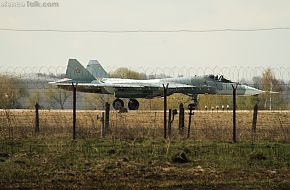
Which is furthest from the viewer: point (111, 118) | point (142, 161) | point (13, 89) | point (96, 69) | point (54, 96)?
point (54, 96)

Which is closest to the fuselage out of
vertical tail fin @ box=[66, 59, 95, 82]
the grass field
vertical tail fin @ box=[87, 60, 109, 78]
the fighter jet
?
the fighter jet

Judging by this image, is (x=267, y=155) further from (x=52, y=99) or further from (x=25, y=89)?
(x=52, y=99)

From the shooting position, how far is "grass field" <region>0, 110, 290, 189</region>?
36.4 ft

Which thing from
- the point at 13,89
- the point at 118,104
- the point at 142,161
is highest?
the point at 13,89

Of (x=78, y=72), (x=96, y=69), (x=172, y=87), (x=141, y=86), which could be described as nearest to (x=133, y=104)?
(x=141, y=86)

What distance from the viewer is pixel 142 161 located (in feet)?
44.7

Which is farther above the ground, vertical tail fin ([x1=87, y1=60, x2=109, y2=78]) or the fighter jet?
vertical tail fin ([x1=87, y1=60, x2=109, y2=78])

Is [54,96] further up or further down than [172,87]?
further down

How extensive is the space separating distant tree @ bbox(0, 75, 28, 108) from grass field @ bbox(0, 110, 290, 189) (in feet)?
102

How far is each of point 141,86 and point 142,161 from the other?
27.8 meters

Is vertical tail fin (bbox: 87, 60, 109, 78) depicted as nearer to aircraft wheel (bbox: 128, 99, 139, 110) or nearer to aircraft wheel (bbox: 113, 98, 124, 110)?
aircraft wheel (bbox: 128, 99, 139, 110)

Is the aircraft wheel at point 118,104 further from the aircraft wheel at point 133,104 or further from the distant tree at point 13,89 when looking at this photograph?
the distant tree at point 13,89

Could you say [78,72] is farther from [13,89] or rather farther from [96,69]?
[13,89]

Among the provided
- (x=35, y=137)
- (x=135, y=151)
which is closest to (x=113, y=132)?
(x=35, y=137)
